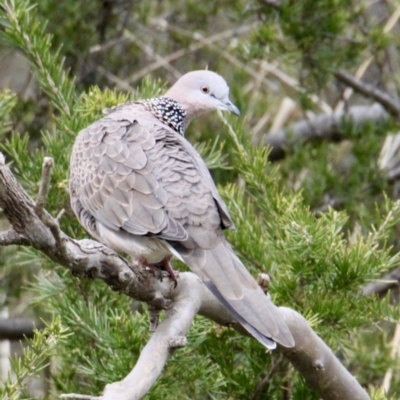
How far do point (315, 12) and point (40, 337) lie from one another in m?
2.45

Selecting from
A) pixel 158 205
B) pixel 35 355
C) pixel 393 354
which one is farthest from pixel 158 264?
pixel 393 354

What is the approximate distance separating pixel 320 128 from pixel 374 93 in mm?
355

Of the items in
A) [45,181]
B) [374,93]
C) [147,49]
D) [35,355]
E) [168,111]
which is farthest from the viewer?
[147,49]

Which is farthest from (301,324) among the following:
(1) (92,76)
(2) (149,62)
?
(2) (149,62)

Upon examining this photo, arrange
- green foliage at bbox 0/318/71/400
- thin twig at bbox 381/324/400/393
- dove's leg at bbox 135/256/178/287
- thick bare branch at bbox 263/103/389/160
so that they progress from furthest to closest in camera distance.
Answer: thick bare branch at bbox 263/103/389/160
thin twig at bbox 381/324/400/393
dove's leg at bbox 135/256/178/287
green foliage at bbox 0/318/71/400

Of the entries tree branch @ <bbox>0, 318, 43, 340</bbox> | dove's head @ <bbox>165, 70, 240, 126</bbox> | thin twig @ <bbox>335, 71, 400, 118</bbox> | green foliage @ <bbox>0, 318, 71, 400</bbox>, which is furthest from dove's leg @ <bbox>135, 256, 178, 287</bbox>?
thin twig @ <bbox>335, 71, 400, 118</bbox>

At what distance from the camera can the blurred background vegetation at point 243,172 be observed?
93.0 inches

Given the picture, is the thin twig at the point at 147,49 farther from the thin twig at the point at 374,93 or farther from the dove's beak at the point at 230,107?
the dove's beak at the point at 230,107

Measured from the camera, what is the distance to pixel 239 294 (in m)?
2.05

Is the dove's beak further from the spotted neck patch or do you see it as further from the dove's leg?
the dove's leg

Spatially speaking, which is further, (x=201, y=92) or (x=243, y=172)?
(x=201, y=92)

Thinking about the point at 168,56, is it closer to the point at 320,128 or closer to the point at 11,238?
the point at 320,128

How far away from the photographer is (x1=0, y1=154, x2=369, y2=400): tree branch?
166 cm

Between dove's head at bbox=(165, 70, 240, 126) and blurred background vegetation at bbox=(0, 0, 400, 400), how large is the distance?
91mm
